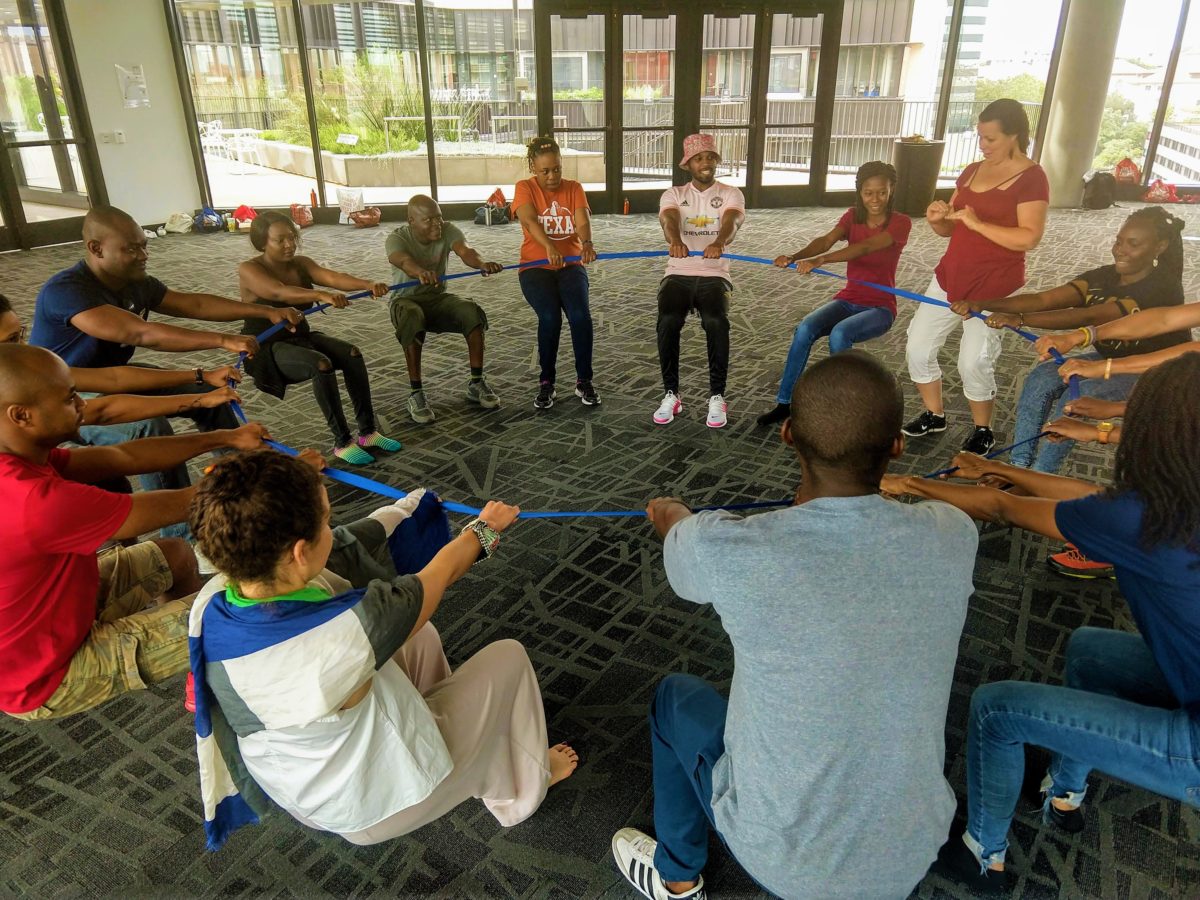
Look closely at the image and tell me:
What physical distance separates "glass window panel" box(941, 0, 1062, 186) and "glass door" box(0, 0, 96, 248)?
11.7m

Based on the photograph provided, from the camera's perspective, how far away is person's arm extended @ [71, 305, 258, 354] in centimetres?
343

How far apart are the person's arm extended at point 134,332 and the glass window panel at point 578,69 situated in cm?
890

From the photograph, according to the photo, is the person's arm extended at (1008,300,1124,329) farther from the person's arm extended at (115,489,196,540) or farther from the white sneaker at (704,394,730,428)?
the person's arm extended at (115,489,196,540)

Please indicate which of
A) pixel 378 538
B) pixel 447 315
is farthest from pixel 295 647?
pixel 447 315

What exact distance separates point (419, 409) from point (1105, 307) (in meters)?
3.72

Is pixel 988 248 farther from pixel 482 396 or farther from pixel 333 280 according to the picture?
pixel 333 280

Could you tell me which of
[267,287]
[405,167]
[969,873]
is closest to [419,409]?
[267,287]

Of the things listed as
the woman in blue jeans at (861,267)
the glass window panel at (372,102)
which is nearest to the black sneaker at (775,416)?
the woman in blue jeans at (861,267)

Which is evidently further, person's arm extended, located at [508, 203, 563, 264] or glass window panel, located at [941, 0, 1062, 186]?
glass window panel, located at [941, 0, 1062, 186]

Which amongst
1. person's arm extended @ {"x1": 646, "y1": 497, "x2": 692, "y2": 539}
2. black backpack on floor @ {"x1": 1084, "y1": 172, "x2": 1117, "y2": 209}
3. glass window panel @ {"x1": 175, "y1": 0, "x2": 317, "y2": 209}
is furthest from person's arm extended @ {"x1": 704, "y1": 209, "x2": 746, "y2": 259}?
black backpack on floor @ {"x1": 1084, "y1": 172, "x2": 1117, "y2": 209}

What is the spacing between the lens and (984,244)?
426 centimetres

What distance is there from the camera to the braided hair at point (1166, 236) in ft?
11.5

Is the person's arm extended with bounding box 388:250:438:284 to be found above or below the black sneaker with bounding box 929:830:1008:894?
above

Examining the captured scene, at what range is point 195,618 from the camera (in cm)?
173
